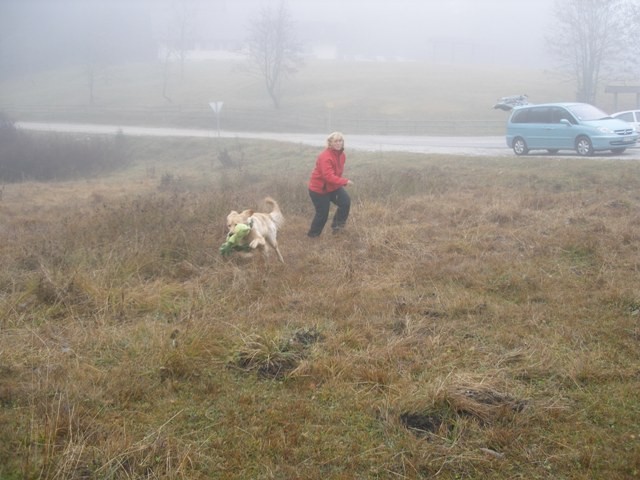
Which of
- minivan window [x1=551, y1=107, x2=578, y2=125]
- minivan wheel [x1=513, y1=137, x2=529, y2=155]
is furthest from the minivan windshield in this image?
minivan wheel [x1=513, y1=137, x2=529, y2=155]

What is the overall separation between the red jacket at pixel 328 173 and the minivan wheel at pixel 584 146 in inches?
428

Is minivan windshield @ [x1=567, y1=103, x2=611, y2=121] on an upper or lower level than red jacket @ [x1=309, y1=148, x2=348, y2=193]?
upper

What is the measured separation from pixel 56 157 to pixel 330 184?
21.4 m

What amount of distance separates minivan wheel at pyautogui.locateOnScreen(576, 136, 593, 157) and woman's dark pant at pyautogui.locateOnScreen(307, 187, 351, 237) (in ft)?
35.3

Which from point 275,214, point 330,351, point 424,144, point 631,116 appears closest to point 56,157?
point 424,144

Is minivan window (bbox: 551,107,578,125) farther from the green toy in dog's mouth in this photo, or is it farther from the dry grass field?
the green toy in dog's mouth

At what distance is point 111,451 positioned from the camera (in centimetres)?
338

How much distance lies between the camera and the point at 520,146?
18656 millimetres

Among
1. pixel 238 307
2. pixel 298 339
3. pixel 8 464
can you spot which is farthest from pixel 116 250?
pixel 8 464

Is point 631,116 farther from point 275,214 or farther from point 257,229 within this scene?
point 257,229

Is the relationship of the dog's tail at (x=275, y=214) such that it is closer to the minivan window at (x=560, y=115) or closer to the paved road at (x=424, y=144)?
the paved road at (x=424, y=144)

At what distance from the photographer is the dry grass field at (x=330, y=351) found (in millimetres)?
3414

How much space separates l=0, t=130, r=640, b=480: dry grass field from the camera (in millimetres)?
3414

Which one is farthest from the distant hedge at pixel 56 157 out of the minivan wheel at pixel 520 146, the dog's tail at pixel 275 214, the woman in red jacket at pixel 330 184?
the woman in red jacket at pixel 330 184
